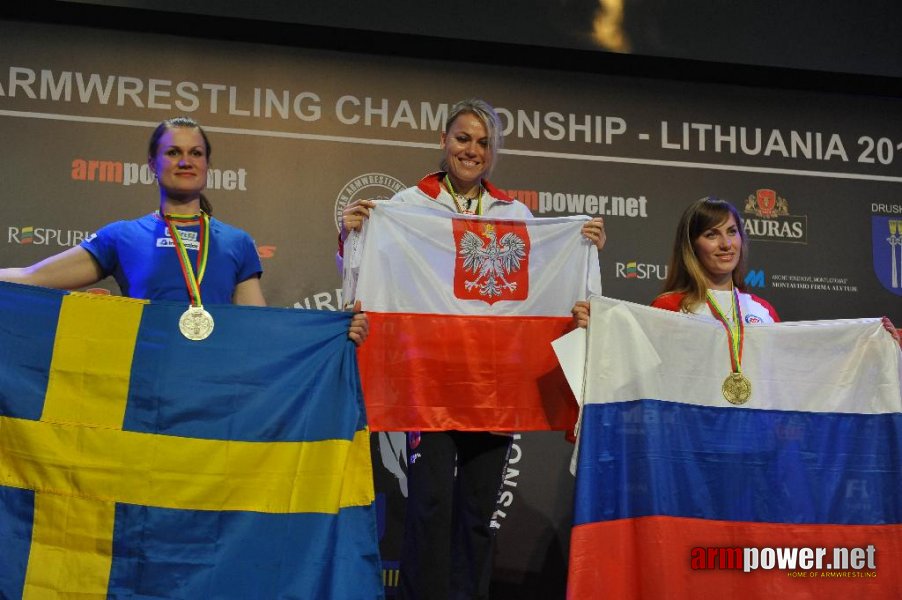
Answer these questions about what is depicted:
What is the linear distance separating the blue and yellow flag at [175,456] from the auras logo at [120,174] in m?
1.52

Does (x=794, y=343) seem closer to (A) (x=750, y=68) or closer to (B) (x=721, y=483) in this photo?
(B) (x=721, y=483)

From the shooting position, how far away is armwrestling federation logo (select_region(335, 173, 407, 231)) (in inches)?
175

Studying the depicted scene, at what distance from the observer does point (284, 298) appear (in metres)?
4.37

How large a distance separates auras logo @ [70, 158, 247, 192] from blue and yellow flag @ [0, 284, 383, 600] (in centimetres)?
152

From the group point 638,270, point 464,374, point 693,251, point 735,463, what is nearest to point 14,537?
point 464,374

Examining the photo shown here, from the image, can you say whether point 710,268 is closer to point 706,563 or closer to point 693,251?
point 693,251

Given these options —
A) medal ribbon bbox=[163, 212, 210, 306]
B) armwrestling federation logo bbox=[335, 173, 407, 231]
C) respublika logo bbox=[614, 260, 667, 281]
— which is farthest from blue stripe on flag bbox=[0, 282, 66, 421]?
respublika logo bbox=[614, 260, 667, 281]

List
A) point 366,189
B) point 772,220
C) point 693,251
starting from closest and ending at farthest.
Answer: point 693,251, point 366,189, point 772,220

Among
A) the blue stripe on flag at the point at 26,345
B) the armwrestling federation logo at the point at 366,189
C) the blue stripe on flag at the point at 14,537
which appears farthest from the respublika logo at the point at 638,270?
the blue stripe on flag at the point at 14,537

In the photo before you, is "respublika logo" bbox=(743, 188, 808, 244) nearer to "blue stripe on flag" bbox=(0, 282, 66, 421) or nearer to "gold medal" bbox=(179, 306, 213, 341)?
"gold medal" bbox=(179, 306, 213, 341)

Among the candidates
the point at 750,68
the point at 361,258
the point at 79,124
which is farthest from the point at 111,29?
the point at 750,68

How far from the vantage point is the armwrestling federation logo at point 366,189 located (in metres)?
4.45

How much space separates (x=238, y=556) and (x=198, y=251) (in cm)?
90

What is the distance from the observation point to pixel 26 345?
2809 mm
